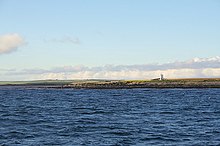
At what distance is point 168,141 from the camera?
30375 millimetres

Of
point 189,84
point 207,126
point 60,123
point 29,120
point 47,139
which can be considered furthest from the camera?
point 189,84

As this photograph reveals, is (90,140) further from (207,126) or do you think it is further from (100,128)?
(207,126)

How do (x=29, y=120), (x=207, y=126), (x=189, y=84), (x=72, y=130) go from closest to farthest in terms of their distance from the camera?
(x=72, y=130), (x=207, y=126), (x=29, y=120), (x=189, y=84)

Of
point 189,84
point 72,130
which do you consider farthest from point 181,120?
point 189,84

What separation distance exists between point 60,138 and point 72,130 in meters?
4.19

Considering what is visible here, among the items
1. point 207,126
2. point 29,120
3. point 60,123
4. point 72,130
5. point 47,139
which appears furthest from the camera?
point 29,120

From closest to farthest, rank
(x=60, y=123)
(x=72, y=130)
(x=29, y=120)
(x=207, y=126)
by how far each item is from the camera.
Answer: (x=72, y=130) → (x=207, y=126) → (x=60, y=123) → (x=29, y=120)

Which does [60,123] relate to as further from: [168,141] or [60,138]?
[168,141]

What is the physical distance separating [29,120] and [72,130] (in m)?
10.2

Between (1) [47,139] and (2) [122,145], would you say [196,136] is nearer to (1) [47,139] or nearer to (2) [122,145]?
(2) [122,145]

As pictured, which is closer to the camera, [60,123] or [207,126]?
[207,126]

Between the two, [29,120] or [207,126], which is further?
[29,120]

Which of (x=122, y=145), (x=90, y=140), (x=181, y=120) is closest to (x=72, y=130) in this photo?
(x=90, y=140)

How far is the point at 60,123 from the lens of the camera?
4112 centimetres
